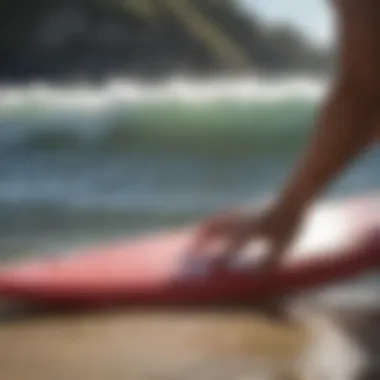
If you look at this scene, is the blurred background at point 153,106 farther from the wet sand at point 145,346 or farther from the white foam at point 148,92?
the wet sand at point 145,346

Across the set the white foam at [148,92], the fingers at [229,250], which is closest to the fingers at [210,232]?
the fingers at [229,250]

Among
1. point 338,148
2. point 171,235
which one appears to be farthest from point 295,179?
point 171,235

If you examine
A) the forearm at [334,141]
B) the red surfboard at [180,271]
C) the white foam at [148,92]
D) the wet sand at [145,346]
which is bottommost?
the wet sand at [145,346]

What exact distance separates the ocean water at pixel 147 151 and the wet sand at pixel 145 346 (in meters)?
0.12

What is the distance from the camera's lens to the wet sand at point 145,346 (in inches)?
47.3

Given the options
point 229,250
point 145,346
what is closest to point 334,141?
point 229,250

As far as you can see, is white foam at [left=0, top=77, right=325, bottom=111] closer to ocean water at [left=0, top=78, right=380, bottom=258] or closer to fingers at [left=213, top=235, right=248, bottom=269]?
ocean water at [left=0, top=78, right=380, bottom=258]

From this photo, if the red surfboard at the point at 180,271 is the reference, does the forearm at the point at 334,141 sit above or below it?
above

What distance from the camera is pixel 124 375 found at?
3.94 feet

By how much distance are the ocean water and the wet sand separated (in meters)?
0.12

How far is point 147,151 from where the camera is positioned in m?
1.27

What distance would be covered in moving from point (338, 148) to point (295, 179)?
7 centimetres

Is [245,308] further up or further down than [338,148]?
further down

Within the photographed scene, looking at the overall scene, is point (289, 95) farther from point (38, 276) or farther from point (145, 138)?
point (38, 276)
